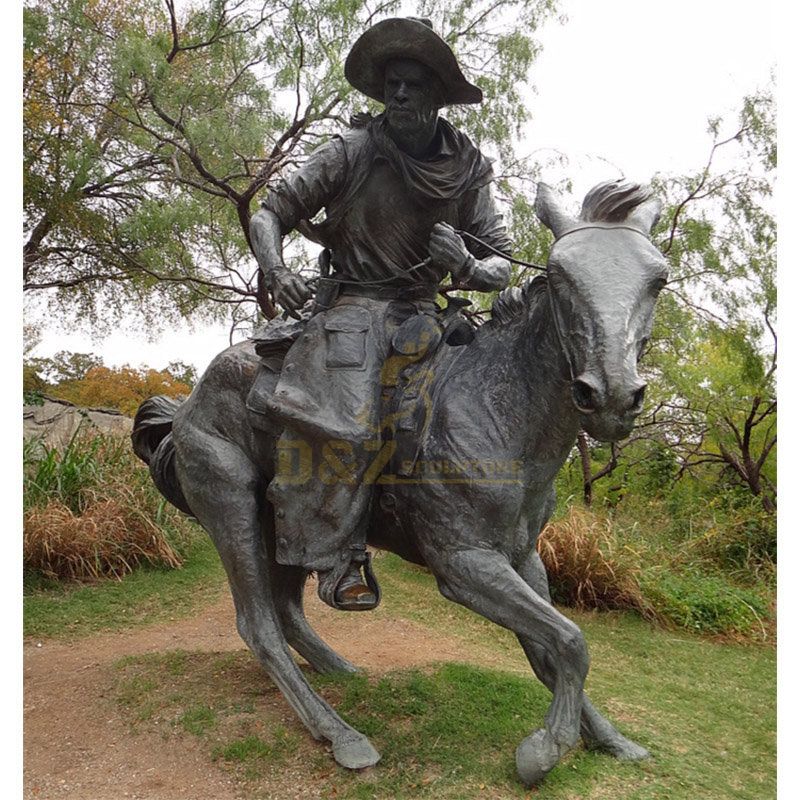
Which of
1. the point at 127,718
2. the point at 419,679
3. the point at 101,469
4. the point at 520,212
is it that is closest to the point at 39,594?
the point at 101,469

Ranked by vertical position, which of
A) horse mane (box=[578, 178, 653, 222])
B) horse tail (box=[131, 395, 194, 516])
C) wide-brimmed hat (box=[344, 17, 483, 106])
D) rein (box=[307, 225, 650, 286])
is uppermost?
wide-brimmed hat (box=[344, 17, 483, 106])

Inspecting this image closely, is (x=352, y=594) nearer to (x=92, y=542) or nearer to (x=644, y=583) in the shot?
(x=644, y=583)

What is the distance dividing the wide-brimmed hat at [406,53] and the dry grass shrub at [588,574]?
424 cm

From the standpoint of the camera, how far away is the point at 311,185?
3086mm

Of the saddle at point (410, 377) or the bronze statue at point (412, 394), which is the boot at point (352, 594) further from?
the saddle at point (410, 377)

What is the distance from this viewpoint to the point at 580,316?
223 cm

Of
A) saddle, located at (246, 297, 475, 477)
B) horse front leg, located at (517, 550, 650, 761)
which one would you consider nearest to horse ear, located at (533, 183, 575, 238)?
saddle, located at (246, 297, 475, 477)

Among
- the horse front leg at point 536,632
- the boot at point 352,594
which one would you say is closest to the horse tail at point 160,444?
the boot at point 352,594

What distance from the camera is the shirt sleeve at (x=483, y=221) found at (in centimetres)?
311

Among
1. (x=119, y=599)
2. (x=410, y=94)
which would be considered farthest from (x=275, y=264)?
(x=119, y=599)

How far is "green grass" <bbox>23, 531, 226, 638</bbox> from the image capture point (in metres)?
5.59

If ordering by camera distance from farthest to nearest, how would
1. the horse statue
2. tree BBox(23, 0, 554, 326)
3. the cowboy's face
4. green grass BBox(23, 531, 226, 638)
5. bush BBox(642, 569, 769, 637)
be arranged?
tree BBox(23, 0, 554, 326) < bush BBox(642, 569, 769, 637) < green grass BBox(23, 531, 226, 638) < the cowboy's face < the horse statue

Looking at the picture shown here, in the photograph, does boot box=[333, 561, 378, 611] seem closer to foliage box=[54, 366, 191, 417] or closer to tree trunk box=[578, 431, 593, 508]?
tree trunk box=[578, 431, 593, 508]

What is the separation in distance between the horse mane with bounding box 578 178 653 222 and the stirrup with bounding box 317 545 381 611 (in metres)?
1.61
